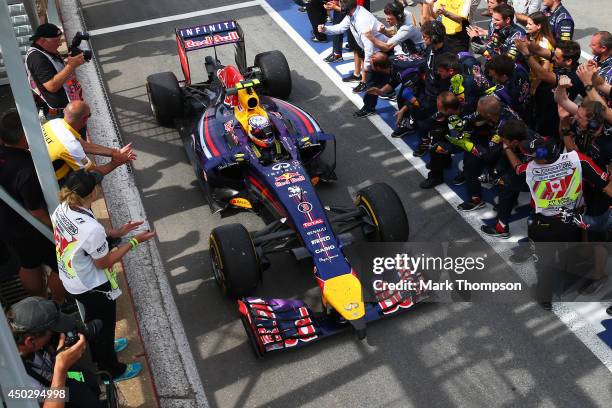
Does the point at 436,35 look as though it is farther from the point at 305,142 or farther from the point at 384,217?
the point at 384,217

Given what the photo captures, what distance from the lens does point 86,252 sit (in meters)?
5.43

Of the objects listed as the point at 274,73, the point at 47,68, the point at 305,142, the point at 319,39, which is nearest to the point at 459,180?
the point at 305,142

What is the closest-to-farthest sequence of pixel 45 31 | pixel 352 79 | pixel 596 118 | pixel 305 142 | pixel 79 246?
1. pixel 79 246
2. pixel 596 118
3. pixel 305 142
4. pixel 45 31
5. pixel 352 79

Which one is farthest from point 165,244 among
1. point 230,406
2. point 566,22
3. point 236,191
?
point 566,22

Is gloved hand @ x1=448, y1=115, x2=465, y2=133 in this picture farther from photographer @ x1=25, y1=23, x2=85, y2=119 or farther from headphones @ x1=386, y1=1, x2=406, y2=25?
photographer @ x1=25, y1=23, x2=85, y2=119

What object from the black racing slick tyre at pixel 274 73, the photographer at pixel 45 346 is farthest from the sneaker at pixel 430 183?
the photographer at pixel 45 346

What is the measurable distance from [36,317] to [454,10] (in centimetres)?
778

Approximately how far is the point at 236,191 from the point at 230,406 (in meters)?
2.70

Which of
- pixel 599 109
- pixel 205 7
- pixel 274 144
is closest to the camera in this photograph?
pixel 599 109

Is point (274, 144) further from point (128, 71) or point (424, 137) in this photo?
point (128, 71)

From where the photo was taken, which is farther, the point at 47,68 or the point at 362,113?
the point at 362,113

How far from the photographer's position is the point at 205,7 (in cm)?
1409

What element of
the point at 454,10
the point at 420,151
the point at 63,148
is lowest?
the point at 420,151

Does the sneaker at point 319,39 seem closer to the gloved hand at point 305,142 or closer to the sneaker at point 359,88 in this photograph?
the sneaker at point 359,88
